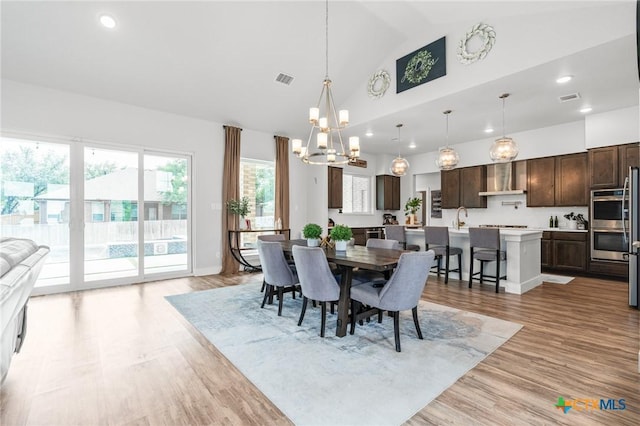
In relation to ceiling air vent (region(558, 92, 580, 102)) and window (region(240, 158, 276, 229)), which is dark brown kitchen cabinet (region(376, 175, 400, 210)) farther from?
ceiling air vent (region(558, 92, 580, 102))

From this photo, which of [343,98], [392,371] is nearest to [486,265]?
[392,371]

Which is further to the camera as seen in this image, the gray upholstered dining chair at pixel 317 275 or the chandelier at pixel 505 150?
the chandelier at pixel 505 150

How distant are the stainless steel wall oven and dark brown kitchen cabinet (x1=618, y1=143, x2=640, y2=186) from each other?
276 millimetres

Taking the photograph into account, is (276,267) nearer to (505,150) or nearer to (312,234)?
(312,234)

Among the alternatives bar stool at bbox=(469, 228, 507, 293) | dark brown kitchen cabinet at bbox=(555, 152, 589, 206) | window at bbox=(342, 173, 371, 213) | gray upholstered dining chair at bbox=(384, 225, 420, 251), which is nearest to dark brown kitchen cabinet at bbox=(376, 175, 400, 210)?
window at bbox=(342, 173, 371, 213)

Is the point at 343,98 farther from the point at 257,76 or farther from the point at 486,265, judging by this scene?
the point at 486,265

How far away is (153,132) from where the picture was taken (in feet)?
17.8

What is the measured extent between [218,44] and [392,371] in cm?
462

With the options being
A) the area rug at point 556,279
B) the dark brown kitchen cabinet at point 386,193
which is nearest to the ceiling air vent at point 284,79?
the dark brown kitchen cabinet at point 386,193

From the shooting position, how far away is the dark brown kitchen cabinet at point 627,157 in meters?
4.97

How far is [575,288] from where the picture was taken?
4777 mm

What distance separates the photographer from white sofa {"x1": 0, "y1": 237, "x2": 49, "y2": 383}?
151 cm

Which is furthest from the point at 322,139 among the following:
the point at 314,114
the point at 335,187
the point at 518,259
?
the point at 335,187

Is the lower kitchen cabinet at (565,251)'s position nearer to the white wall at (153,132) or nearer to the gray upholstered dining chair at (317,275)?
the white wall at (153,132)
